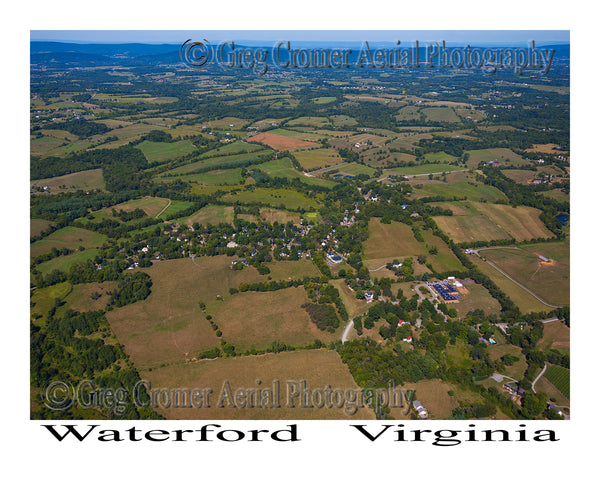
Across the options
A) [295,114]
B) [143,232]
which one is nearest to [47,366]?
[143,232]

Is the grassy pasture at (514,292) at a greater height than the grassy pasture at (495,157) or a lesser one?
lesser

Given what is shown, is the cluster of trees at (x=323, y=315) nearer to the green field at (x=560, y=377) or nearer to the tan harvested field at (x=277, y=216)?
the green field at (x=560, y=377)

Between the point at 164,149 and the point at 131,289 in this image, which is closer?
the point at 131,289

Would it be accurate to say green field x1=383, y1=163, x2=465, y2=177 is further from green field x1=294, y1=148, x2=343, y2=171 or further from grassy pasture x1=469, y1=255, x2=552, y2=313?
grassy pasture x1=469, y1=255, x2=552, y2=313

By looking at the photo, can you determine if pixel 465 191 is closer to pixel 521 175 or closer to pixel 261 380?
pixel 521 175

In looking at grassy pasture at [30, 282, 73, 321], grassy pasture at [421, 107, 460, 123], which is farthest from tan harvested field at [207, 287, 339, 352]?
grassy pasture at [421, 107, 460, 123]

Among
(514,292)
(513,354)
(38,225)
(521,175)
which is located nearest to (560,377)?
(513,354)

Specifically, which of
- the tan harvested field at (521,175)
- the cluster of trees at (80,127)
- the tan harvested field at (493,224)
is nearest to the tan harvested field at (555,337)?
the tan harvested field at (493,224)
